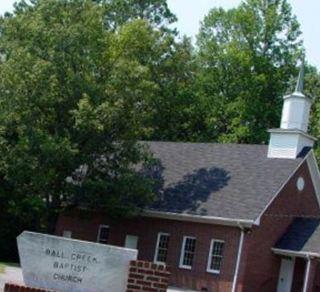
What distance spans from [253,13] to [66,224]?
26.0m

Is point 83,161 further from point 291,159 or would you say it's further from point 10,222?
point 291,159

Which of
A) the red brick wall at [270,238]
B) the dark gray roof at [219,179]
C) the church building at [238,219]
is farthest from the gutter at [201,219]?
the red brick wall at [270,238]

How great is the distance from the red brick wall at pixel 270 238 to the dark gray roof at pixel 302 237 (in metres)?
0.29

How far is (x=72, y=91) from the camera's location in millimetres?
34344

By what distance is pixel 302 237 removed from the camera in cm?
3391

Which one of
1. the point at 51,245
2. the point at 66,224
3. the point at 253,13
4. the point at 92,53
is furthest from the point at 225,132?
the point at 51,245

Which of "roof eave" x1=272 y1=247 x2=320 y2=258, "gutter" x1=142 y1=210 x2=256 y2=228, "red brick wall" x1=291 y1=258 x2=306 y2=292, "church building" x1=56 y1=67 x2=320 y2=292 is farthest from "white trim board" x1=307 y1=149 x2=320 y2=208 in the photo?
"gutter" x1=142 y1=210 x2=256 y2=228

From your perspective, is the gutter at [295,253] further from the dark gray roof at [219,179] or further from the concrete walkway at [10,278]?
the concrete walkway at [10,278]

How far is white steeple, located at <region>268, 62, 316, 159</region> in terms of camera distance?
119ft

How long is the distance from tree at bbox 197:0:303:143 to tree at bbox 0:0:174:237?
20.5 metres

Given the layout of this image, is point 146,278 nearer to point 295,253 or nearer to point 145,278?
point 145,278

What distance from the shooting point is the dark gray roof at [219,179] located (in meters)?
33.9

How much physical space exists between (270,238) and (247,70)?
25183mm

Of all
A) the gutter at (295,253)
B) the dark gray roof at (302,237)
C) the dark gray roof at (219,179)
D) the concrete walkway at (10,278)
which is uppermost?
the dark gray roof at (219,179)
